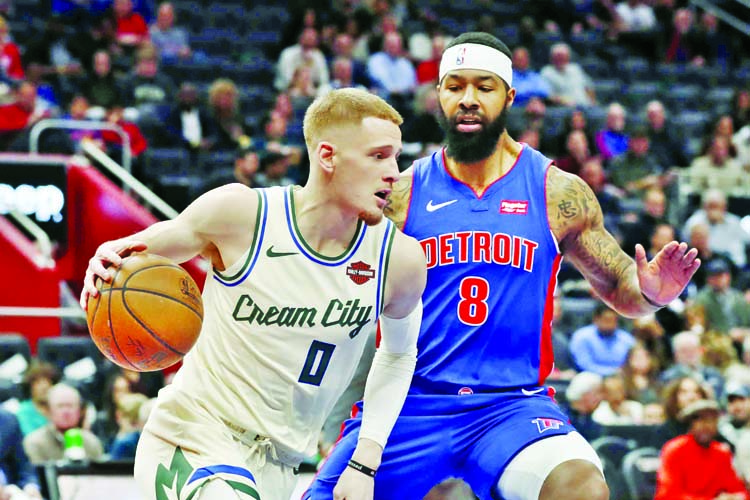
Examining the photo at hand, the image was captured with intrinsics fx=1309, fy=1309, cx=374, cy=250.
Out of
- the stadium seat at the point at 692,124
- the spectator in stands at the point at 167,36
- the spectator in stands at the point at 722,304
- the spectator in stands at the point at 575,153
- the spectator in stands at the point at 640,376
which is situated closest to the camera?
the spectator in stands at the point at 640,376

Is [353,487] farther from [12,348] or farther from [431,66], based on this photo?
[431,66]

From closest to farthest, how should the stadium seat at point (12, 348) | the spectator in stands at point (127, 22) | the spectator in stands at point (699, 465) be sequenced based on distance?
1. the spectator in stands at point (699, 465)
2. the stadium seat at point (12, 348)
3. the spectator in stands at point (127, 22)

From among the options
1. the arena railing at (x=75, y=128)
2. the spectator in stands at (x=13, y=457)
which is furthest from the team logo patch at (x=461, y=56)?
the arena railing at (x=75, y=128)

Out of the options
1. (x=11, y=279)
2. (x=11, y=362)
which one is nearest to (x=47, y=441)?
(x=11, y=362)

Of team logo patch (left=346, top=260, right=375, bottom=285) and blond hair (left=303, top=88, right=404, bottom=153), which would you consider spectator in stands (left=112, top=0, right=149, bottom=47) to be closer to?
blond hair (left=303, top=88, right=404, bottom=153)

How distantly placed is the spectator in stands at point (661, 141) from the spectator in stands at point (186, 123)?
592cm

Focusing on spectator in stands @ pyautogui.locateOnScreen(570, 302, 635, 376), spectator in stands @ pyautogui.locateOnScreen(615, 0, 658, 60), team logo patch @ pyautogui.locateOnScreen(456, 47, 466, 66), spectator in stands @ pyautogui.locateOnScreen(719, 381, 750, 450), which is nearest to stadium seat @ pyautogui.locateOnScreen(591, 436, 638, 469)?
spectator in stands @ pyautogui.locateOnScreen(719, 381, 750, 450)

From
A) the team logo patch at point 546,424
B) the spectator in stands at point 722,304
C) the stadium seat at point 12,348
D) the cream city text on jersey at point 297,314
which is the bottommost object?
the stadium seat at point 12,348

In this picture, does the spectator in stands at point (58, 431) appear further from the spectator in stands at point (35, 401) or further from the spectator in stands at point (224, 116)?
the spectator in stands at point (224, 116)

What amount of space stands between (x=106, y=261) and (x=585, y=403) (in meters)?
6.29

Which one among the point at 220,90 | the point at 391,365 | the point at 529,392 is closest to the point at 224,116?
the point at 220,90

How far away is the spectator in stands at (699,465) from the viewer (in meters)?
9.39

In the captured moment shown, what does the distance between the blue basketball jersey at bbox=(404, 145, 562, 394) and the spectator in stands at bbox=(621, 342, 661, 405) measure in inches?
229

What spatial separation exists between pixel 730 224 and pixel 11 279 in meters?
8.05
